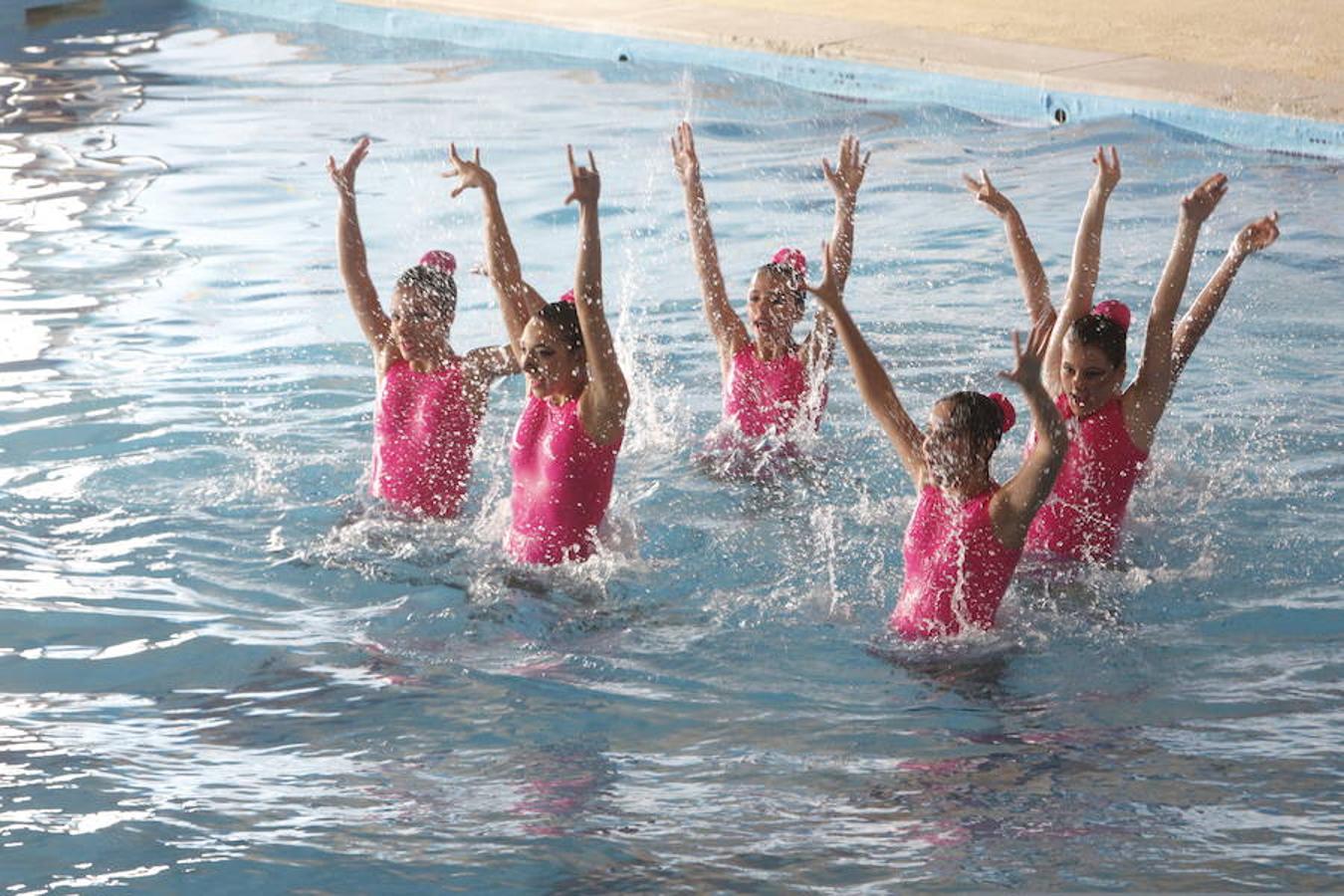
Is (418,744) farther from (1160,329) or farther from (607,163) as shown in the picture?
(607,163)

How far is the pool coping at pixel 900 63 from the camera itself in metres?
10.3

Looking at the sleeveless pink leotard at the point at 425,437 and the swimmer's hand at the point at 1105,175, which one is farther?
the sleeveless pink leotard at the point at 425,437

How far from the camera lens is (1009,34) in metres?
12.1

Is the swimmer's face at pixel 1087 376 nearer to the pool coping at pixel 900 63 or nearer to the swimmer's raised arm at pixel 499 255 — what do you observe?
the swimmer's raised arm at pixel 499 255

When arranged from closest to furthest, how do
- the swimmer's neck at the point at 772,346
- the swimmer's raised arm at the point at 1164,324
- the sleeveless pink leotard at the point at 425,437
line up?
1. the swimmer's raised arm at the point at 1164,324
2. the sleeveless pink leotard at the point at 425,437
3. the swimmer's neck at the point at 772,346

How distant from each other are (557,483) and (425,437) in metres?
0.60

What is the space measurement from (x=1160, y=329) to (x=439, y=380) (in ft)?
6.97

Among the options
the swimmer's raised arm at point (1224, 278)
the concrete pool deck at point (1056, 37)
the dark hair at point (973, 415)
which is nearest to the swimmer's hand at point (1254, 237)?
the swimmer's raised arm at point (1224, 278)

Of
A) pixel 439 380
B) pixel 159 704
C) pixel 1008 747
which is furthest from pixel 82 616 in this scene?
pixel 1008 747

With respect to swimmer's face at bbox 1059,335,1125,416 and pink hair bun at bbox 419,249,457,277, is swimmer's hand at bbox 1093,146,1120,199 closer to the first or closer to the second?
swimmer's face at bbox 1059,335,1125,416

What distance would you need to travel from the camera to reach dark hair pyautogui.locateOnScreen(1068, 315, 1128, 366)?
5.04 metres

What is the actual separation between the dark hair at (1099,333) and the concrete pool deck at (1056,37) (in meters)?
5.55

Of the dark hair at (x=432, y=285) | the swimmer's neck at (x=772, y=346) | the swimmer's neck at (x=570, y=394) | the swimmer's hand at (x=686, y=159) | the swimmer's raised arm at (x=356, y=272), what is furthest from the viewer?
the swimmer's neck at (x=772, y=346)

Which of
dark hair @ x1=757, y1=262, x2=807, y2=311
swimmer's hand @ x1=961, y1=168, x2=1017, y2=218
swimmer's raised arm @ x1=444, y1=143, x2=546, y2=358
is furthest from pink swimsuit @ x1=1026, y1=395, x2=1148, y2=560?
swimmer's raised arm @ x1=444, y1=143, x2=546, y2=358
